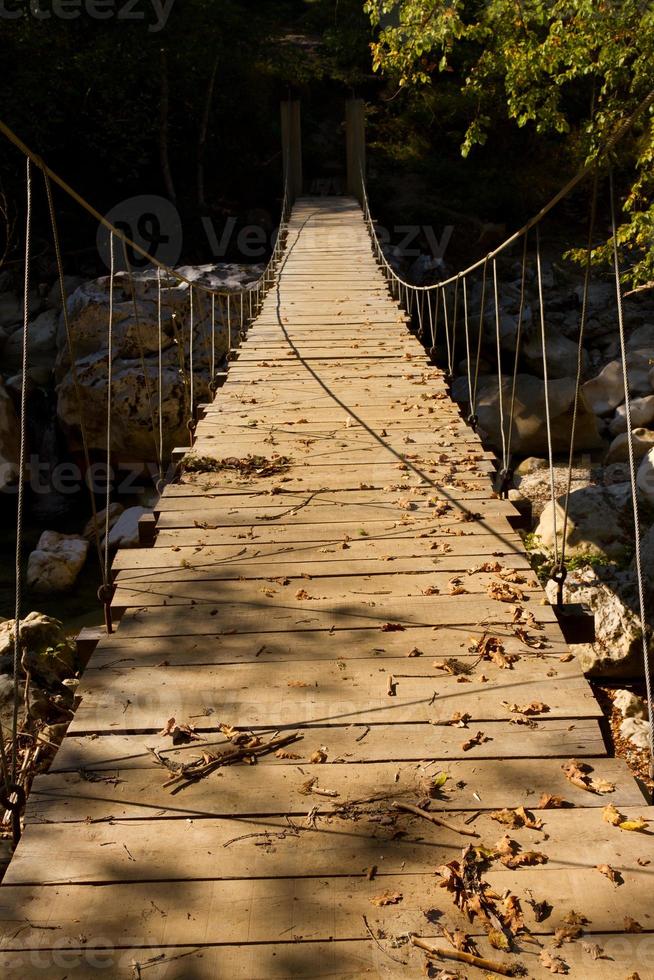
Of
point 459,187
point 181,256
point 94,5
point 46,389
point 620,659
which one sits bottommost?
point 620,659

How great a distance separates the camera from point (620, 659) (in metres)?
4.04

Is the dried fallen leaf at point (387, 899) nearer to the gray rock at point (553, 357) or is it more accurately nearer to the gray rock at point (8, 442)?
the gray rock at point (8, 442)

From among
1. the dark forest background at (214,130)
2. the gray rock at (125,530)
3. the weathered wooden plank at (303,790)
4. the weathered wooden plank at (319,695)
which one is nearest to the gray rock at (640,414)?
the gray rock at (125,530)

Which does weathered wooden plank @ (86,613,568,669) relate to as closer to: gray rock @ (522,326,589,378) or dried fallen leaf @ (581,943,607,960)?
dried fallen leaf @ (581,943,607,960)

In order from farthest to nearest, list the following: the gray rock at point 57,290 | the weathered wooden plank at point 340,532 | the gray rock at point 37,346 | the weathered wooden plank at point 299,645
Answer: the gray rock at point 57,290
the gray rock at point 37,346
the weathered wooden plank at point 340,532
the weathered wooden plank at point 299,645

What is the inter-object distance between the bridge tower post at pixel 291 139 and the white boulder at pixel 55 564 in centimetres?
693

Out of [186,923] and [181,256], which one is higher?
[181,256]

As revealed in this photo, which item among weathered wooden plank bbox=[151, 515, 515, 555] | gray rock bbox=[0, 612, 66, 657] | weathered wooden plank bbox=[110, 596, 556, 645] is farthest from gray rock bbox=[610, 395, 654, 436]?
weathered wooden plank bbox=[110, 596, 556, 645]

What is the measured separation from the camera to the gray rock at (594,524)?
5137 mm

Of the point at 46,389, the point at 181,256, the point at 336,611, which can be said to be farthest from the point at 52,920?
the point at 181,256

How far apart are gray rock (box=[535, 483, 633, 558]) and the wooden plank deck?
2.44 m

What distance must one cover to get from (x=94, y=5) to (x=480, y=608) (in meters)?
10.5

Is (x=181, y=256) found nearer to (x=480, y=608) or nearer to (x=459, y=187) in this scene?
(x=459, y=187)

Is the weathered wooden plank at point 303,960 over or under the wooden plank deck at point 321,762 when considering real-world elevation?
under
